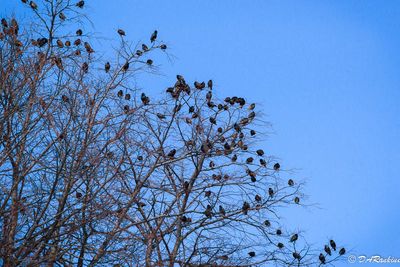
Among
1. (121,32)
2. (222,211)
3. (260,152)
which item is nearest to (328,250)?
(222,211)

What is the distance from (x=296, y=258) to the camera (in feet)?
30.9

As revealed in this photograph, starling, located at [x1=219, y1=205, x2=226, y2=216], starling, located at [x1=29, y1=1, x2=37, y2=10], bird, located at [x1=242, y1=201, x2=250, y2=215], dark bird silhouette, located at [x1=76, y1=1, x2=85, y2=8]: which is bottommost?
starling, located at [x1=219, y1=205, x2=226, y2=216]

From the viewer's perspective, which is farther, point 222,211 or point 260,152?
point 260,152

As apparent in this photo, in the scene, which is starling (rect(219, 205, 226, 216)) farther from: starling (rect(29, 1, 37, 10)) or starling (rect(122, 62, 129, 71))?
starling (rect(29, 1, 37, 10))

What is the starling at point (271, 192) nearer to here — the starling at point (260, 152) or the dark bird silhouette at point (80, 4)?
the starling at point (260, 152)

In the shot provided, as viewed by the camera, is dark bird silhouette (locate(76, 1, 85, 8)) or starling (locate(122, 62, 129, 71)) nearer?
dark bird silhouette (locate(76, 1, 85, 8))

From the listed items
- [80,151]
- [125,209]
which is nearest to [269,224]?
[125,209]

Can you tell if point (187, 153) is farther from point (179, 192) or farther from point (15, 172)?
point (15, 172)

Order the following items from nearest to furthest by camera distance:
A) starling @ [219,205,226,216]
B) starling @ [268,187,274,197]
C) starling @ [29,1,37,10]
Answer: starling @ [29,1,37,10] < starling @ [219,205,226,216] < starling @ [268,187,274,197]

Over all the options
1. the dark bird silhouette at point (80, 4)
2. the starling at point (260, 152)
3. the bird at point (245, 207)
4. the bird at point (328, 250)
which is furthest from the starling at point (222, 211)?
the dark bird silhouette at point (80, 4)

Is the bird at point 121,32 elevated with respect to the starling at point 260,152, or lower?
elevated

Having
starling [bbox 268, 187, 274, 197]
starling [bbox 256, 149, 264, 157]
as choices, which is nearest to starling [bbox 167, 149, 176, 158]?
starling [bbox 256, 149, 264, 157]

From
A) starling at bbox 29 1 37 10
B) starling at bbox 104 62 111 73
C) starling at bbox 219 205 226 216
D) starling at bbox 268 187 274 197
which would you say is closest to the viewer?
starling at bbox 29 1 37 10

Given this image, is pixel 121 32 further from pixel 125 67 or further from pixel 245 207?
pixel 245 207
